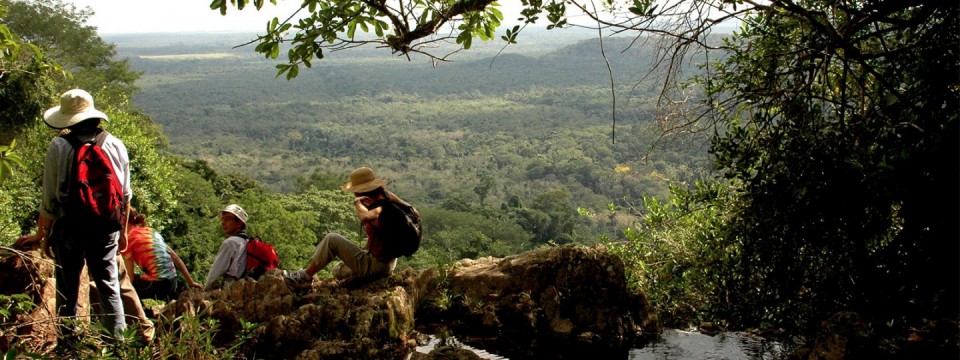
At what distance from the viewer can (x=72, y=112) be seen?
13.4 feet

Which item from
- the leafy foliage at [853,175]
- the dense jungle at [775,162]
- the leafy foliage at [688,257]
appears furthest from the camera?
the leafy foliage at [688,257]

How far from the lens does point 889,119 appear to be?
3715mm

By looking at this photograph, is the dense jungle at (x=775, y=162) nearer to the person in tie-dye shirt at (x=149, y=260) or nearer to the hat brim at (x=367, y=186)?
the hat brim at (x=367, y=186)

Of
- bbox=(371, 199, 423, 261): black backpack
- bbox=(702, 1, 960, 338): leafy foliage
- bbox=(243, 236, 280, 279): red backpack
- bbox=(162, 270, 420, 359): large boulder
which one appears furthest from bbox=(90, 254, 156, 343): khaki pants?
bbox=(702, 1, 960, 338): leafy foliage

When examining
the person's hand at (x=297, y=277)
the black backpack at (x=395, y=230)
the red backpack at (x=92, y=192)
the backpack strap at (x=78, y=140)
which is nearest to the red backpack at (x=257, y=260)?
the person's hand at (x=297, y=277)

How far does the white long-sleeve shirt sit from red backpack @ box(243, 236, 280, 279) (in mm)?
65

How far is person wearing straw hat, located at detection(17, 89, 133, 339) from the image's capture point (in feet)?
12.6

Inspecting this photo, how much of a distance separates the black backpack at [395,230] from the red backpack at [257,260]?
3.14 ft

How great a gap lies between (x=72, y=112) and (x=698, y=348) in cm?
394

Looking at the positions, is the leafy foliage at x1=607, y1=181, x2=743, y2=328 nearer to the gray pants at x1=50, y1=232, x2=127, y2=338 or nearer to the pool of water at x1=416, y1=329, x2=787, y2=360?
the pool of water at x1=416, y1=329, x2=787, y2=360

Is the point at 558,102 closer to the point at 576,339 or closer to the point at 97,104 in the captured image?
the point at 97,104

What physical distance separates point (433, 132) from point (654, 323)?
460ft

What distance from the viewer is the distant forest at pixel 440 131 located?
9919 centimetres

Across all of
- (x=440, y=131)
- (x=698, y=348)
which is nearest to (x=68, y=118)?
(x=698, y=348)
